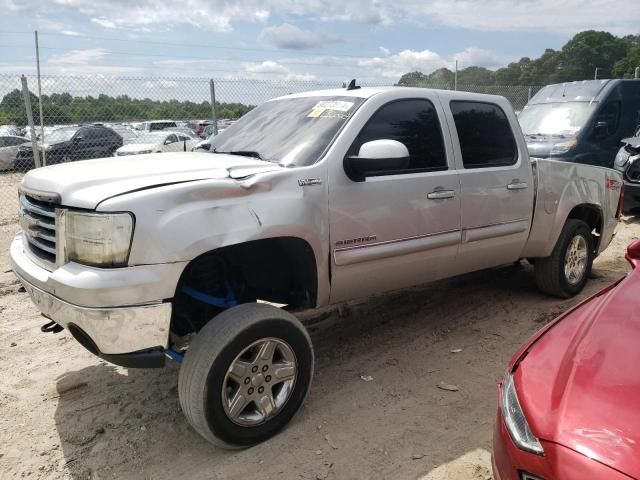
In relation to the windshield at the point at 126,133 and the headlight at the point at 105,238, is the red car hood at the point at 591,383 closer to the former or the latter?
the headlight at the point at 105,238

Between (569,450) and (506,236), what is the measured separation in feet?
9.40

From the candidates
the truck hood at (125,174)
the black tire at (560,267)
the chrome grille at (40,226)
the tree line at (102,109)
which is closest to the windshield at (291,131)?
the truck hood at (125,174)

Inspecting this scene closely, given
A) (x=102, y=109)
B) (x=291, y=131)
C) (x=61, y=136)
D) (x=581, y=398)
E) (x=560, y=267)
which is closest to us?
(x=581, y=398)

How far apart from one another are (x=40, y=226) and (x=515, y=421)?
2.57 meters

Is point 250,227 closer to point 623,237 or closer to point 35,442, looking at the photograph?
point 35,442

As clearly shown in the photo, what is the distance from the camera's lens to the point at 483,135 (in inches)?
171

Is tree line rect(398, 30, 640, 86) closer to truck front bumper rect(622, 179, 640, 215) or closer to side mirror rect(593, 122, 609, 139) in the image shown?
side mirror rect(593, 122, 609, 139)

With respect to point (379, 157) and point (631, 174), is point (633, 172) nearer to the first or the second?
point (631, 174)

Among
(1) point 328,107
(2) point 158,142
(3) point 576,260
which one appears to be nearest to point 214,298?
(1) point 328,107

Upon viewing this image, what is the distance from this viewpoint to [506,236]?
444cm

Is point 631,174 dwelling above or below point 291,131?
below

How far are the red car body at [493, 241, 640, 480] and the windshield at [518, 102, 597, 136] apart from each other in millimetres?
8911

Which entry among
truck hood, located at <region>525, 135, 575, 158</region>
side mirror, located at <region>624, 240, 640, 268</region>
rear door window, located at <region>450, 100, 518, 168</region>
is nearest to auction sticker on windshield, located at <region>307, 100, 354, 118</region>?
rear door window, located at <region>450, 100, 518, 168</region>

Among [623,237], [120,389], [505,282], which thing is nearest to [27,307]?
[120,389]
